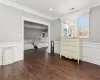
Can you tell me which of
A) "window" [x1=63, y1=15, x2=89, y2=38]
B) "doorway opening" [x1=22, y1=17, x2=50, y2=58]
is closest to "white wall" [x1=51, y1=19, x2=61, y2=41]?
"window" [x1=63, y1=15, x2=89, y2=38]

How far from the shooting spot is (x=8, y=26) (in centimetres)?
320

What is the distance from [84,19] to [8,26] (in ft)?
11.9

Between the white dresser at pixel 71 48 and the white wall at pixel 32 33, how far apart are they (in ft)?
21.1

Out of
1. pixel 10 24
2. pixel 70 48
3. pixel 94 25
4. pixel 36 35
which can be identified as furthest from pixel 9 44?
pixel 36 35

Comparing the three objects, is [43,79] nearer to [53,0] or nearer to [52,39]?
[53,0]

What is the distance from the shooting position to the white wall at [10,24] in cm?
302

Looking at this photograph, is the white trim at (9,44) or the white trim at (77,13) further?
the white trim at (77,13)

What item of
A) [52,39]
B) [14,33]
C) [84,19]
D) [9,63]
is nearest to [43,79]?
[9,63]

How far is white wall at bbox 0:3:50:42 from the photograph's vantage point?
9.91 ft

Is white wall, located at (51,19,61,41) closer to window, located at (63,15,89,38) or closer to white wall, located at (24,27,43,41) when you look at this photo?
window, located at (63,15,89,38)

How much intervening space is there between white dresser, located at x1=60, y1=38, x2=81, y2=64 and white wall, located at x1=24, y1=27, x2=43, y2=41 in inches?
253

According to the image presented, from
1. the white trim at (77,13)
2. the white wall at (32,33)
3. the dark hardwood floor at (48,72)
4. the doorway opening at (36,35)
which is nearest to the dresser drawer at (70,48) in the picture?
the dark hardwood floor at (48,72)

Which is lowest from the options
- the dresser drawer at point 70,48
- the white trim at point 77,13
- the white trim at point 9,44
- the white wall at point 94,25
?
the dresser drawer at point 70,48

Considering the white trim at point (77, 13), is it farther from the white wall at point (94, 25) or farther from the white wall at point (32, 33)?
the white wall at point (32, 33)
